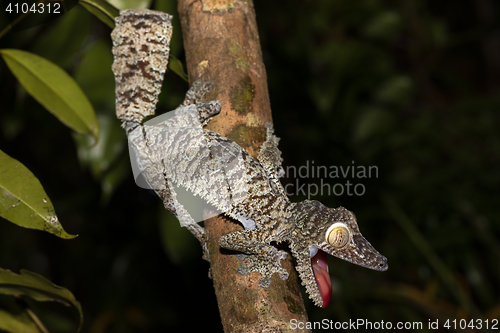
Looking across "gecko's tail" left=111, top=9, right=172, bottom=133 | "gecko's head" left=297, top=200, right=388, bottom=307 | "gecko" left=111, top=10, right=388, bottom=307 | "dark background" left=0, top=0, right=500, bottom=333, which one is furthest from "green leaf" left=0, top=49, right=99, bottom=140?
"gecko's head" left=297, top=200, right=388, bottom=307

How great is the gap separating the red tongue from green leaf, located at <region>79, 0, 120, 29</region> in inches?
85.9

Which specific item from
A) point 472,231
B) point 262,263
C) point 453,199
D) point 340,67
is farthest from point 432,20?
point 262,263

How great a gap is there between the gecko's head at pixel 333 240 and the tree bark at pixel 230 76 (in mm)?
415

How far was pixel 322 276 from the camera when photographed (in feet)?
8.71

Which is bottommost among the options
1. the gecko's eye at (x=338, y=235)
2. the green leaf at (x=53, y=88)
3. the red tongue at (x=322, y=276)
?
the red tongue at (x=322, y=276)

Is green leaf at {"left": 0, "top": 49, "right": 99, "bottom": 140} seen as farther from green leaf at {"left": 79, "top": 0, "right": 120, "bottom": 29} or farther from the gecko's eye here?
the gecko's eye

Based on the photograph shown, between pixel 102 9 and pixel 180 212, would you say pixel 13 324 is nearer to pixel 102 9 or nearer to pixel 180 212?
pixel 180 212

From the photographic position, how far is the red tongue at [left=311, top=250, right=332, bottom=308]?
8.09ft

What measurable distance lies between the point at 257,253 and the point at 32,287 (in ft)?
4.44

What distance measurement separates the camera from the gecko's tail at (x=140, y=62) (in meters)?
2.75

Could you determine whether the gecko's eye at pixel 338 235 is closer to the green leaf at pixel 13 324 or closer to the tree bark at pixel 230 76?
the tree bark at pixel 230 76

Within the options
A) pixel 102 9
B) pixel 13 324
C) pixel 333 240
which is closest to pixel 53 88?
pixel 102 9

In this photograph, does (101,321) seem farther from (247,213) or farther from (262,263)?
(262,263)

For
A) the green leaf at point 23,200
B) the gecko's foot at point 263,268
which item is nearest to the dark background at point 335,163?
the green leaf at point 23,200
